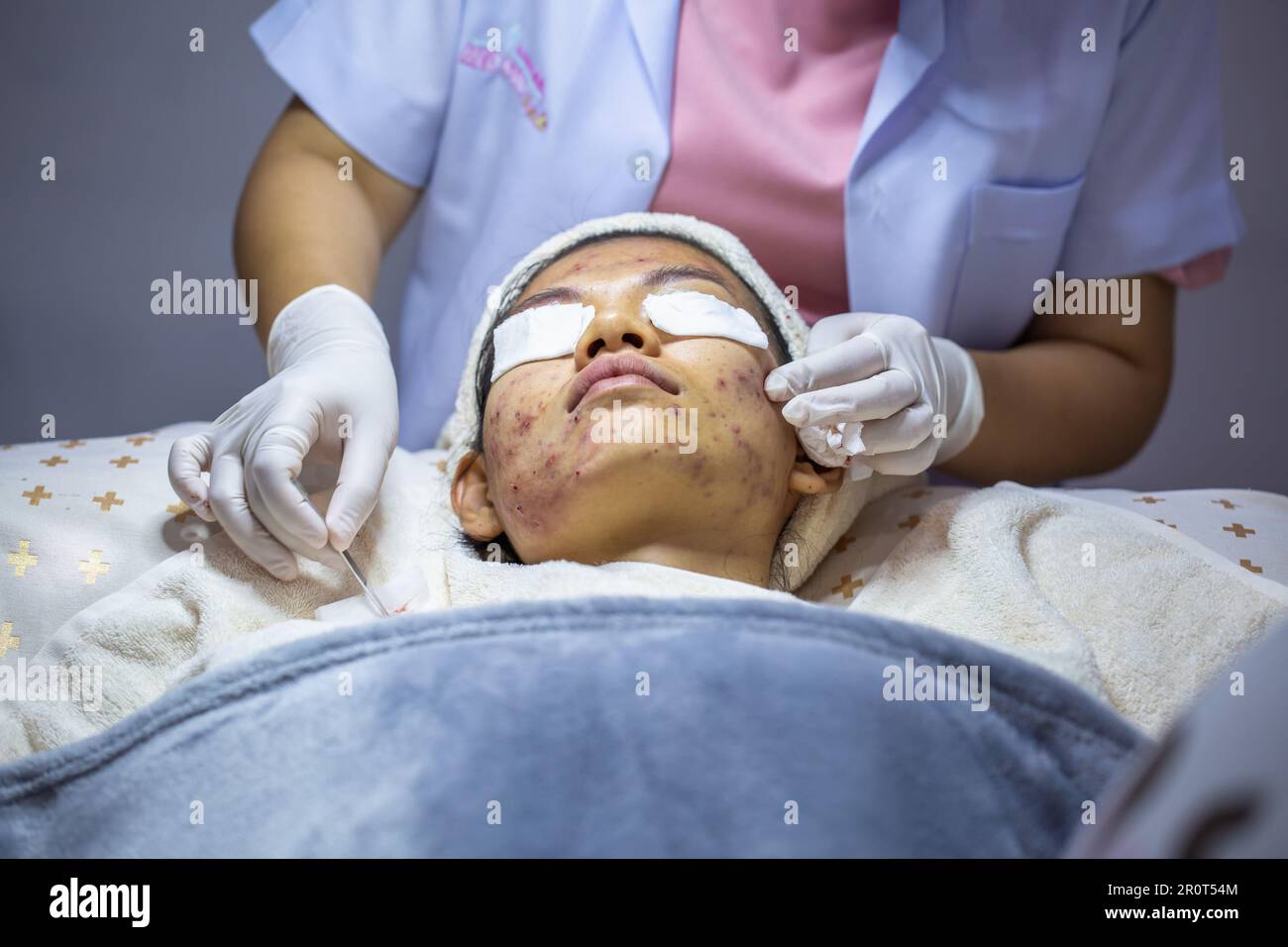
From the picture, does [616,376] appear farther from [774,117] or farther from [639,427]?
[774,117]

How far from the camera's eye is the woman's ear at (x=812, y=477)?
117cm

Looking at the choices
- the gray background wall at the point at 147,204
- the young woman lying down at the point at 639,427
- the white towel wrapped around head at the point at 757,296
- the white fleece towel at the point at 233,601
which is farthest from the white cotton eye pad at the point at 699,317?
the gray background wall at the point at 147,204

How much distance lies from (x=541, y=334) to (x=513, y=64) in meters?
0.54

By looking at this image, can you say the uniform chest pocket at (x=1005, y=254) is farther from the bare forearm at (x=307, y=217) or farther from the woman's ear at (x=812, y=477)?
the bare forearm at (x=307, y=217)

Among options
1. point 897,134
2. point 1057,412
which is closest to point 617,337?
point 897,134

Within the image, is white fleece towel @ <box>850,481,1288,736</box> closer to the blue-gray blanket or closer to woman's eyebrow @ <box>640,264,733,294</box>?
the blue-gray blanket

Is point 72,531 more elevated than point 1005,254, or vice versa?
point 1005,254

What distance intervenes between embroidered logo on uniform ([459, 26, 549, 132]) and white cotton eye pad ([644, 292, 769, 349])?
47cm

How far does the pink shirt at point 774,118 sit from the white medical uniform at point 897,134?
38 millimetres

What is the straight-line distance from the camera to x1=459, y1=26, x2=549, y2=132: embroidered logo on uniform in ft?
4.78

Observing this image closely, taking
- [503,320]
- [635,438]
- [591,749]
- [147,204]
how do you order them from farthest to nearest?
[147,204] < [503,320] < [635,438] < [591,749]

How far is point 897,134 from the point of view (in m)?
1.41

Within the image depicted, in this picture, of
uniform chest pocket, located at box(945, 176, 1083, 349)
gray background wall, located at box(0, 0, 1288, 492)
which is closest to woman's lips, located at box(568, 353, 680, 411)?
uniform chest pocket, located at box(945, 176, 1083, 349)
